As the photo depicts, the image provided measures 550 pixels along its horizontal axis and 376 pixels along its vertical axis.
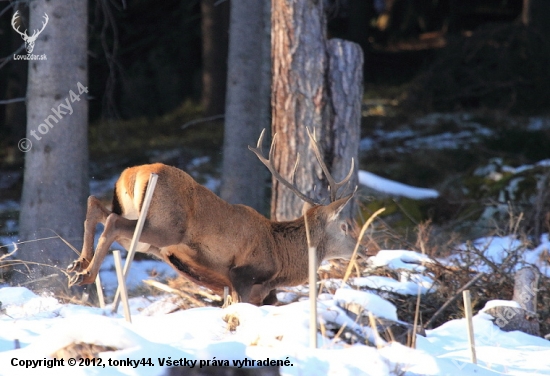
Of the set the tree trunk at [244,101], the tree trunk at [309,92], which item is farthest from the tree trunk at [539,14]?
the tree trunk at [309,92]

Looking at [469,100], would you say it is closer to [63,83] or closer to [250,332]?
[63,83]

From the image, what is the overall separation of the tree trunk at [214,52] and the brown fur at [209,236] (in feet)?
34.9

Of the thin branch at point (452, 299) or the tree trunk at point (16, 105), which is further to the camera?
the tree trunk at point (16, 105)

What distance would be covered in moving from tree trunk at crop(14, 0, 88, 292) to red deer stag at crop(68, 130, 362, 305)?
2.48m

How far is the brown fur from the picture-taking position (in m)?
5.05

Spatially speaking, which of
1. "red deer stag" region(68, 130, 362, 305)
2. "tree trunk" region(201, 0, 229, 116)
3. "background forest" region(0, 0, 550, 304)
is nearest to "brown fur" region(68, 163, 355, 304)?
"red deer stag" region(68, 130, 362, 305)

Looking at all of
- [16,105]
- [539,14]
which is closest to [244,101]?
[16,105]

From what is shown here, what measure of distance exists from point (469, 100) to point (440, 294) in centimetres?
1118

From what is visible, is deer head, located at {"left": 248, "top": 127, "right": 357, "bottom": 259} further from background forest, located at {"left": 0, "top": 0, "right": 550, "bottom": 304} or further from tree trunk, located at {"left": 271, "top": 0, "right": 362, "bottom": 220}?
tree trunk, located at {"left": 271, "top": 0, "right": 362, "bottom": 220}

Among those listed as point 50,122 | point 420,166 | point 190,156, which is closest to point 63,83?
point 50,122

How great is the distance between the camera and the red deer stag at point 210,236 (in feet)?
16.6

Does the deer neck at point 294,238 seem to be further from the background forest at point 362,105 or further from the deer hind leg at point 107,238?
the deer hind leg at point 107,238

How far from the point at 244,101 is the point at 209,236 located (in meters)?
4.88

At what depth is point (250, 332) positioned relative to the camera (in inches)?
160
